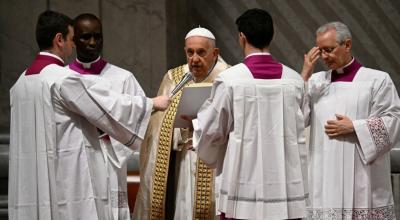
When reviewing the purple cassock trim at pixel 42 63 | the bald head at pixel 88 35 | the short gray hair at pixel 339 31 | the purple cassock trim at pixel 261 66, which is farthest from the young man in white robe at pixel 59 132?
the short gray hair at pixel 339 31

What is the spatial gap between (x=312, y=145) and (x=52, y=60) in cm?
187

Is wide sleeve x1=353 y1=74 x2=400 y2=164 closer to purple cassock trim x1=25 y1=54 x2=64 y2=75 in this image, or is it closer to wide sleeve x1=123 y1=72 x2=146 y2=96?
wide sleeve x1=123 y1=72 x2=146 y2=96

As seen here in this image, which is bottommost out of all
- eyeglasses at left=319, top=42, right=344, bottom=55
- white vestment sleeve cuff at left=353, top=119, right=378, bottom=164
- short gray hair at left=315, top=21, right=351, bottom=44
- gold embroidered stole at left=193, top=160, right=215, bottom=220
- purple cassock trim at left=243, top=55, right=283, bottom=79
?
gold embroidered stole at left=193, top=160, right=215, bottom=220

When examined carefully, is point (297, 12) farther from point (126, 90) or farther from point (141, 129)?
point (141, 129)

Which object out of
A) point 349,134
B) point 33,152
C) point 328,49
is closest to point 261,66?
point 328,49

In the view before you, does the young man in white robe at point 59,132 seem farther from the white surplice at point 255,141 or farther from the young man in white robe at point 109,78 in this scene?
the white surplice at point 255,141

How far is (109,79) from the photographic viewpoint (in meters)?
6.66

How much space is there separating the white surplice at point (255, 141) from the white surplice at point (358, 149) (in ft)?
2.50

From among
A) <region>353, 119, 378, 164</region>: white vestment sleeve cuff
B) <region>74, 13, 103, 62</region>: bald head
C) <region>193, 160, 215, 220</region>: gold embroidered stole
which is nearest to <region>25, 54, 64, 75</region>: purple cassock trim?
<region>74, 13, 103, 62</region>: bald head

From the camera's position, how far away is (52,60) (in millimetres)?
5762

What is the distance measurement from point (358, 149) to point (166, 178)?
1.44 m

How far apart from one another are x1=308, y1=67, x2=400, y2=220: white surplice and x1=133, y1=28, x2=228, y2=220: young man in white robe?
86 centimetres

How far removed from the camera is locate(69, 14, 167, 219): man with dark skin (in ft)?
21.2

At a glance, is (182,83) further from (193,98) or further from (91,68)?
(91,68)
